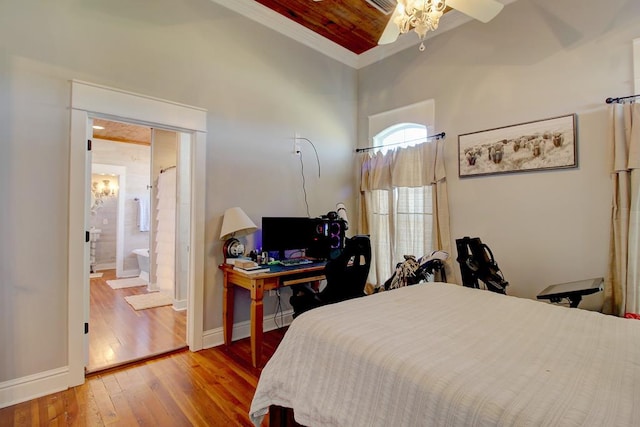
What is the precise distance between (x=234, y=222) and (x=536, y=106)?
2864 mm

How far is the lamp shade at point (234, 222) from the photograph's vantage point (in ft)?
9.37

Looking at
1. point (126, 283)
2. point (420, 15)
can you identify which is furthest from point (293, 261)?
point (126, 283)

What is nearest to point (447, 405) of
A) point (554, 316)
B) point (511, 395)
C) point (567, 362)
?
point (511, 395)

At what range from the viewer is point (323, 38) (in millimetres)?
3750

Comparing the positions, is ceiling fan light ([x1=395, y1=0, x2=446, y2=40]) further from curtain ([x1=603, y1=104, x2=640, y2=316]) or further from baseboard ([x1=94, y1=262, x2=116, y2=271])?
baseboard ([x1=94, y1=262, x2=116, y2=271])

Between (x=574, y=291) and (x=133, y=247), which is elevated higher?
(x=574, y=291)

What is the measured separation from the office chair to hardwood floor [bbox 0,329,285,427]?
2.33ft

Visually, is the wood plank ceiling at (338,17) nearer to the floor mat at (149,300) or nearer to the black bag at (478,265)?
the black bag at (478,265)

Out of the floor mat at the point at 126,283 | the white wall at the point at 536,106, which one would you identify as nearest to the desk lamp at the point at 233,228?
the white wall at the point at 536,106

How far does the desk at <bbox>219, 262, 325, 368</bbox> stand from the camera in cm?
257

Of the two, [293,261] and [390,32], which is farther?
[293,261]

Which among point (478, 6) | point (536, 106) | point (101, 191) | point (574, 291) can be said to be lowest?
point (574, 291)

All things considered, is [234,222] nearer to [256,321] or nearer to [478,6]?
[256,321]

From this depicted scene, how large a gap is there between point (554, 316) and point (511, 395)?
38.3 inches
